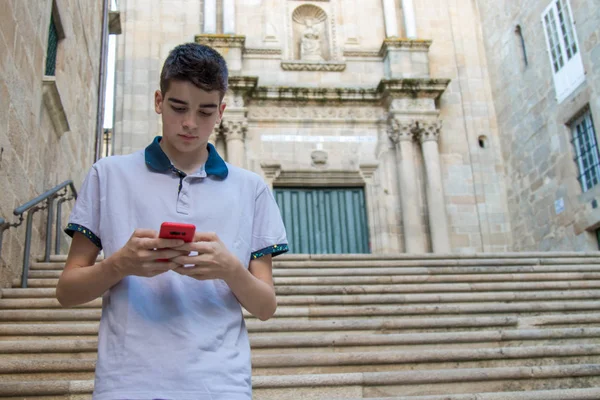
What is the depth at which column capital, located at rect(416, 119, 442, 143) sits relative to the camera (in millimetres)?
14492

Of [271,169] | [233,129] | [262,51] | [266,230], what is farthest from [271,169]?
[266,230]

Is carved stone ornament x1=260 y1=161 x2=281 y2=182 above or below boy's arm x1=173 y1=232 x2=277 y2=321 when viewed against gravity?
above

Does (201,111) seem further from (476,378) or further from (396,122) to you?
(396,122)

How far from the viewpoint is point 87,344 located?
5.07 metres

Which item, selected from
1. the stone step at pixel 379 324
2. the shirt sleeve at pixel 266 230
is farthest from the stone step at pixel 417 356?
the shirt sleeve at pixel 266 230

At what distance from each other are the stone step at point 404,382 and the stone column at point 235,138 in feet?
31.1

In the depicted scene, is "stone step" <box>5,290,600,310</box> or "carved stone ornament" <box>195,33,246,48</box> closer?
"stone step" <box>5,290,600,310</box>

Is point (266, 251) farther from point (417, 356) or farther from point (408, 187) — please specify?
point (408, 187)

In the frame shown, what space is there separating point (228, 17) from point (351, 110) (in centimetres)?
361

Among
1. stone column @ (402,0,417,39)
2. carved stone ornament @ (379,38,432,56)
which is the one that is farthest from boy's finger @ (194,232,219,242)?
stone column @ (402,0,417,39)

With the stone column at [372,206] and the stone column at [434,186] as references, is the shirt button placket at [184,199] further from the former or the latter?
the stone column at [372,206]

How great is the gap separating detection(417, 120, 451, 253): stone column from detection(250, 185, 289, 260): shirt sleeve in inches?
471

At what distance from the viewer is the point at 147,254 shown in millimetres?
1471

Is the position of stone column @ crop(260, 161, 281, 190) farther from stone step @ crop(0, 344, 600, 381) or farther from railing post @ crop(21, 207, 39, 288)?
stone step @ crop(0, 344, 600, 381)
